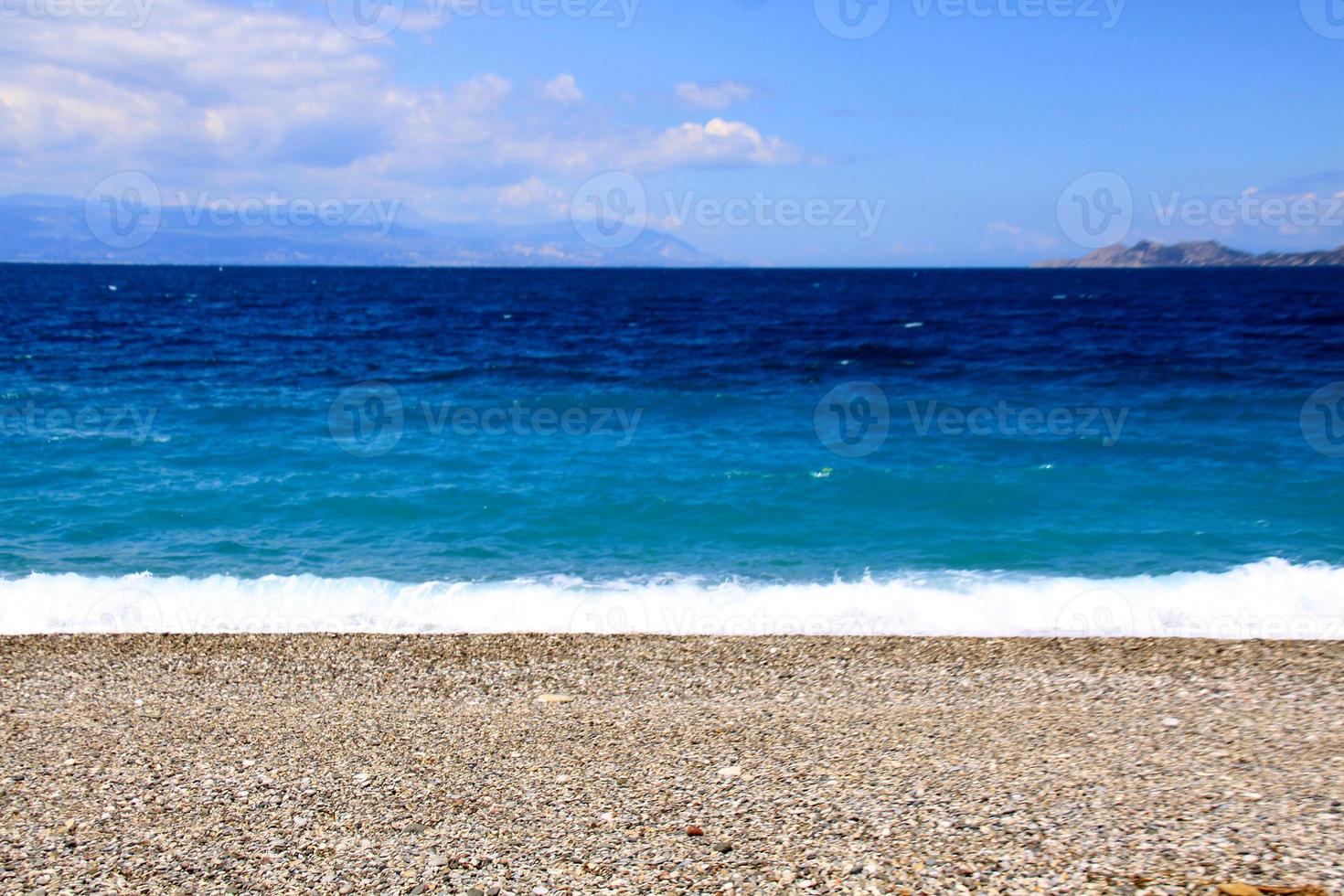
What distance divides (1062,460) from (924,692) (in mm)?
11112

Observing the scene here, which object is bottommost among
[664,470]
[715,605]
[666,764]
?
[715,605]

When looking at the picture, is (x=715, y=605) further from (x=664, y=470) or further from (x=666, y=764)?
(x=664, y=470)

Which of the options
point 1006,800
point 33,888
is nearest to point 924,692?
point 1006,800

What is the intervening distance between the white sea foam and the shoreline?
75 centimetres

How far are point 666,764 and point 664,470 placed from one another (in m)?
10.7

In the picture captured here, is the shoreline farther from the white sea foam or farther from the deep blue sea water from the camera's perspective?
the deep blue sea water

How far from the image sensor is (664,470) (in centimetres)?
1642

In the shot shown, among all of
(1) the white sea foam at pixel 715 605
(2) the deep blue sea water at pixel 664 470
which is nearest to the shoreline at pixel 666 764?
(1) the white sea foam at pixel 715 605

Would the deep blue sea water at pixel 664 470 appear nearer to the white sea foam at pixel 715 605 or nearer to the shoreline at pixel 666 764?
the white sea foam at pixel 715 605

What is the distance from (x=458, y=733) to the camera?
654 cm

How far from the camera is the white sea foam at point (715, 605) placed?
373 inches

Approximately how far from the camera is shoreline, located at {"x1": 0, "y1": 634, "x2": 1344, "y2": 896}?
14.8 ft

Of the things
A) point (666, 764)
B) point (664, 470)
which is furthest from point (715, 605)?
point (664, 470)

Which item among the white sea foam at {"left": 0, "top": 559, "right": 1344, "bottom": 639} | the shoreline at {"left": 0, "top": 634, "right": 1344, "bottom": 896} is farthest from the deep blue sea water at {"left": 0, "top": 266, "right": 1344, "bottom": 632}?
the shoreline at {"left": 0, "top": 634, "right": 1344, "bottom": 896}
